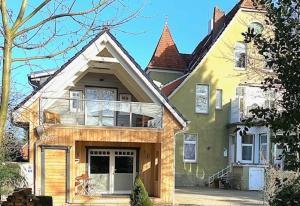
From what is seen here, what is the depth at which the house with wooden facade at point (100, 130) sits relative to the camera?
19734mm

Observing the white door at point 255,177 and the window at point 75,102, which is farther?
the white door at point 255,177

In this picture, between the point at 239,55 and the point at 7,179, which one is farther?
the point at 239,55

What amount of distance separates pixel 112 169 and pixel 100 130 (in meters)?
3.82

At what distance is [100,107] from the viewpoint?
21266mm

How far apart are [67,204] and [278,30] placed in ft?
54.4

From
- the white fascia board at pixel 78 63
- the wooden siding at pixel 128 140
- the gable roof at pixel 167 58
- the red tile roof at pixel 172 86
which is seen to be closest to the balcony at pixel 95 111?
the wooden siding at pixel 128 140

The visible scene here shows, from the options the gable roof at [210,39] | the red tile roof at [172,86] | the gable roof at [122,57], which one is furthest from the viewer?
the red tile roof at [172,86]

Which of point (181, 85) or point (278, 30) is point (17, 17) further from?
point (181, 85)

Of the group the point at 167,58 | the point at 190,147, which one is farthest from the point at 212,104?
the point at 167,58

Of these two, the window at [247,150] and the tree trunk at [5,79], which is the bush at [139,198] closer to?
the tree trunk at [5,79]

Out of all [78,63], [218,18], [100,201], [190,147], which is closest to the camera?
[100,201]

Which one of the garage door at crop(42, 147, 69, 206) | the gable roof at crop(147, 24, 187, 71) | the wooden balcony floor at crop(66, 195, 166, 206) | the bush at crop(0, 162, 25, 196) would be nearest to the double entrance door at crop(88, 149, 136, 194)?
the wooden balcony floor at crop(66, 195, 166, 206)

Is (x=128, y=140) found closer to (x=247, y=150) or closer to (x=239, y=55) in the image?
(x=247, y=150)

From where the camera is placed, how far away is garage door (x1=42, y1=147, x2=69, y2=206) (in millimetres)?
19675
